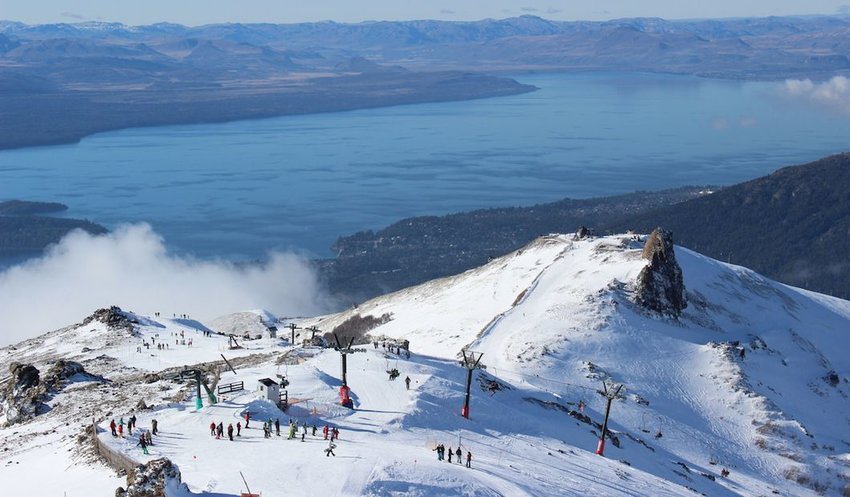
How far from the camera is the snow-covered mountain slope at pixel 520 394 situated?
36.4 m

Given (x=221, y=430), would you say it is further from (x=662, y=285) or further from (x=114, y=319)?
(x=114, y=319)

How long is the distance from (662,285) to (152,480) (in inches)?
2001

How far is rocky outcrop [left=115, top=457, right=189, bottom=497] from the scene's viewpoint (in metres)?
29.8

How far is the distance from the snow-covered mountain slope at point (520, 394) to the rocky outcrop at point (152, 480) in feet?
1.82

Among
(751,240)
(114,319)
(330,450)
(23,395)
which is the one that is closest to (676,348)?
(330,450)

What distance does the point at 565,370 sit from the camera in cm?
6162

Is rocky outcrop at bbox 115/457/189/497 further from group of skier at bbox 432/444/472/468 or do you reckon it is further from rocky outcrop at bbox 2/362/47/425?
rocky outcrop at bbox 2/362/47/425

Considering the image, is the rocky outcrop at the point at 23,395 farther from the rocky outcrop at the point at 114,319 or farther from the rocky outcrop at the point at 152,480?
the rocky outcrop at the point at 152,480

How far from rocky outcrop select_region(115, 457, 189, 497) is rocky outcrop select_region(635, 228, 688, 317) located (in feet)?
159

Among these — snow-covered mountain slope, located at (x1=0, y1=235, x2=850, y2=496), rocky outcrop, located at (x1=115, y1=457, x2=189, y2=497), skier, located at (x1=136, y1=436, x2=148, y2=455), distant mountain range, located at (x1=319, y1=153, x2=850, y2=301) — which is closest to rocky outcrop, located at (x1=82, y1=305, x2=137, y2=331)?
snow-covered mountain slope, located at (x1=0, y1=235, x2=850, y2=496)

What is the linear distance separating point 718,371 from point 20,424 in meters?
43.2

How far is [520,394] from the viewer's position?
172 feet

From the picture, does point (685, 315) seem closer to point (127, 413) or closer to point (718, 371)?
point (718, 371)

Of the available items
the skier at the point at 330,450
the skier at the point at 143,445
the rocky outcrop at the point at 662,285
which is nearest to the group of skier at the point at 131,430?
the skier at the point at 143,445
